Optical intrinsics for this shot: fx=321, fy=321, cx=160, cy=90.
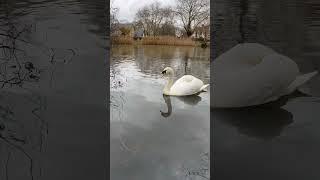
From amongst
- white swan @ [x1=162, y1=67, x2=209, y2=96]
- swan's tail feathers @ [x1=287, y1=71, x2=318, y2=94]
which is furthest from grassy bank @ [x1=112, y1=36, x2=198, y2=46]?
swan's tail feathers @ [x1=287, y1=71, x2=318, y2=94]

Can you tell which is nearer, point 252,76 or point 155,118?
point 252,76

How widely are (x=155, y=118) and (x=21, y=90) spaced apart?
368mm

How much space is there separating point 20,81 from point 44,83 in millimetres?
55

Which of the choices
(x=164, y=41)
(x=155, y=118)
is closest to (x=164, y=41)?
(x=164, y=41)

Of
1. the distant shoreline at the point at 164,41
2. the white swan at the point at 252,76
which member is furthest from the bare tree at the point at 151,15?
the white swan at the point at 252,76

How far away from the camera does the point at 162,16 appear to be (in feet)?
3.32

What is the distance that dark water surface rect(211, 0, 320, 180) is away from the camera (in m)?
0.77

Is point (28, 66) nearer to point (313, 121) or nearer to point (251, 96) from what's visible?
point (251, 96)

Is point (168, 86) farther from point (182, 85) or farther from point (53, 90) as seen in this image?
point (53, 90)

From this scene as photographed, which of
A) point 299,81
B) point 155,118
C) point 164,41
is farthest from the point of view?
point 164,41

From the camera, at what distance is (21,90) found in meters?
0.77

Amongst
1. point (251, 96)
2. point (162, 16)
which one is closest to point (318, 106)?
point (251, 96)

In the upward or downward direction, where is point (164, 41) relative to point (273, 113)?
upward

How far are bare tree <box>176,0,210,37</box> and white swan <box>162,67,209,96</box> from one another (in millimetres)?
157
